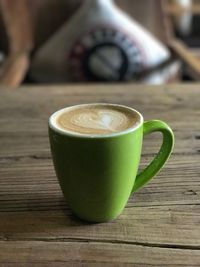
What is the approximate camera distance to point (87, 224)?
1.63 feet

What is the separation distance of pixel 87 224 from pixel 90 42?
116 centimetres

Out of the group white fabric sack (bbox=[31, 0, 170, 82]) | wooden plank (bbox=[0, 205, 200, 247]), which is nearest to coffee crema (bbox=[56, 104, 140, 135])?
wooden plank (bbox=[0, 205, 200, 247])

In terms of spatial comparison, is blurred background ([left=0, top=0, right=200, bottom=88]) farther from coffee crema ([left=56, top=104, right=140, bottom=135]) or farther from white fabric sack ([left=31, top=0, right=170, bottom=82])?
coffee crema ([left=56, top=104, right=140, bottom=135])

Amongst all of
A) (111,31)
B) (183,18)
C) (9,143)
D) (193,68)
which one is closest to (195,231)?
(9,143)

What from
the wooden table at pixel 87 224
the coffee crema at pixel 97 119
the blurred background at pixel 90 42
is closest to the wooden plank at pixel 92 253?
the wooden table at pixel 87 224

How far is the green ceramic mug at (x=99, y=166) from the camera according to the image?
0.45 m

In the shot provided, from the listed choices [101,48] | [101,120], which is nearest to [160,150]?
[101,120]

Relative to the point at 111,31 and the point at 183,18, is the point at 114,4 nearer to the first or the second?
the point at 111,31

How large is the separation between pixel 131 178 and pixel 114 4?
138 cm

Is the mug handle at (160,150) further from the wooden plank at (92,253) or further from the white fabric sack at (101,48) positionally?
the white fabric sack at (101,48)

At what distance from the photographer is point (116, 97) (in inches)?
37.8

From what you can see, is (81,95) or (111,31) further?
(111,31)

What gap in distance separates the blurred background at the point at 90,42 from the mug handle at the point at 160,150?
37.1 inches

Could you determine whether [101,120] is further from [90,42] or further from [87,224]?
[90,42]
